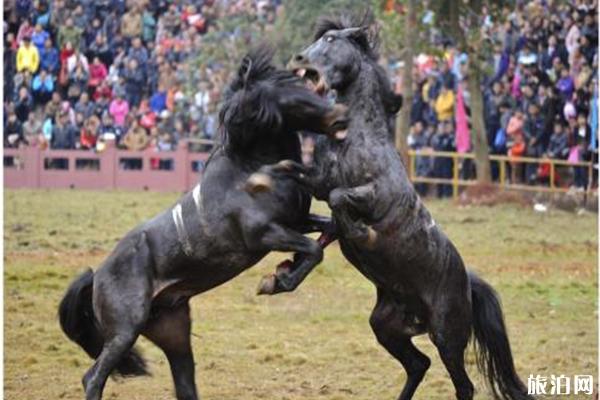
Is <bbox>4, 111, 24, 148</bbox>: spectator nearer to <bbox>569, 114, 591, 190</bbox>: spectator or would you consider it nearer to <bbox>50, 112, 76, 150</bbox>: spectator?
<bbox>50, 112, 76, 150</bbox>: spectator

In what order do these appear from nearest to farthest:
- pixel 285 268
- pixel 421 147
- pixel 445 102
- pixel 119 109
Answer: pixel 285 268 < pixel 445 102 < pixel 421 147 < pixel 119 109

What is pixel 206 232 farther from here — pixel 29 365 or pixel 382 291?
pixel 29 365

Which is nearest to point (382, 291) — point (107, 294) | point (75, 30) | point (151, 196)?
point (107, 294)

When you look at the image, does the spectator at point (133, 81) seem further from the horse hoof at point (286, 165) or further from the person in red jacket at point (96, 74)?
the horse hoof at point (286, 165)

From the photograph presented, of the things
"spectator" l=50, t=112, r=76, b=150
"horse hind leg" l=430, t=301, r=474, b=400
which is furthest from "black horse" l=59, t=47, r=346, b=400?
"spectator" l=50, t=112, r=76, b=150

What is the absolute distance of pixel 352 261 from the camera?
9406 mm

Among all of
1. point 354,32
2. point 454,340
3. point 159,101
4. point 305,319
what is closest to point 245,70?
point 354,32

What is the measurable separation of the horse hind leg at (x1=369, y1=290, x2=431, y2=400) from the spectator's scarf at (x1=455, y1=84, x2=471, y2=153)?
14397mm

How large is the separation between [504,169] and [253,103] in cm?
1460

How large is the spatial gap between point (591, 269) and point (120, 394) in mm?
7591

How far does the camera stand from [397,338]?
9.66 metres

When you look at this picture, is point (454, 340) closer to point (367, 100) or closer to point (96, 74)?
point (367, 100)

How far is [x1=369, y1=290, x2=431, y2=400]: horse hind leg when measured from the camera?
9.59 m

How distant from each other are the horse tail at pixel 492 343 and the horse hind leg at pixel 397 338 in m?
0.38
